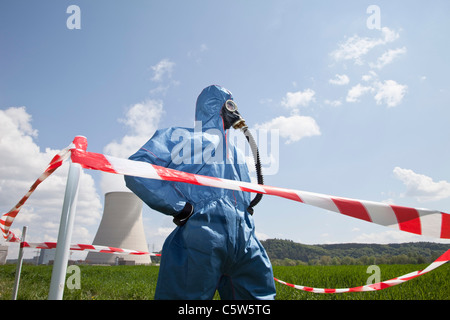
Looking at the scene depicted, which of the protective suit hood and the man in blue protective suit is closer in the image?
the man in blue protective suit

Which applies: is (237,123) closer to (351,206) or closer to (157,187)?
(157,187)

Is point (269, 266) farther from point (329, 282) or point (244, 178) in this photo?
point (329, 282)

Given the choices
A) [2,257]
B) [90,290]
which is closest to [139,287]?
[90,290]

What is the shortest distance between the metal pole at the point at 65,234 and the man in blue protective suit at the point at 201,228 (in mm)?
611

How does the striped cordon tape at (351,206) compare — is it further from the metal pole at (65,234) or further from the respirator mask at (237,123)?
the respirator mask at (237,123)

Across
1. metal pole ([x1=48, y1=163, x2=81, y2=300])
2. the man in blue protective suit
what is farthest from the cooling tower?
metal pole ([x1=48, y1=163, x2=81, y2=300])

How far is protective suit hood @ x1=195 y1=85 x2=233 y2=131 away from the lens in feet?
8.11

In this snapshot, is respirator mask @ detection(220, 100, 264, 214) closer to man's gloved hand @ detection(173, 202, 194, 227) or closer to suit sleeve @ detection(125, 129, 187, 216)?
suit sleeve @ detection(125, 129, 187, 216)

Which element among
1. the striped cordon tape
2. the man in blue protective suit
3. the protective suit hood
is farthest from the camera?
the protective suit hood

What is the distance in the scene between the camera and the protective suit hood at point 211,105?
247 cm

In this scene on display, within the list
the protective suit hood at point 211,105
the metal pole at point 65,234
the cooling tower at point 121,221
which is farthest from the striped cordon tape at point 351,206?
the cooling tower at point 121,221

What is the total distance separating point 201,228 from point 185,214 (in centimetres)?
14

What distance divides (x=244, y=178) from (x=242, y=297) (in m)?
0.88
